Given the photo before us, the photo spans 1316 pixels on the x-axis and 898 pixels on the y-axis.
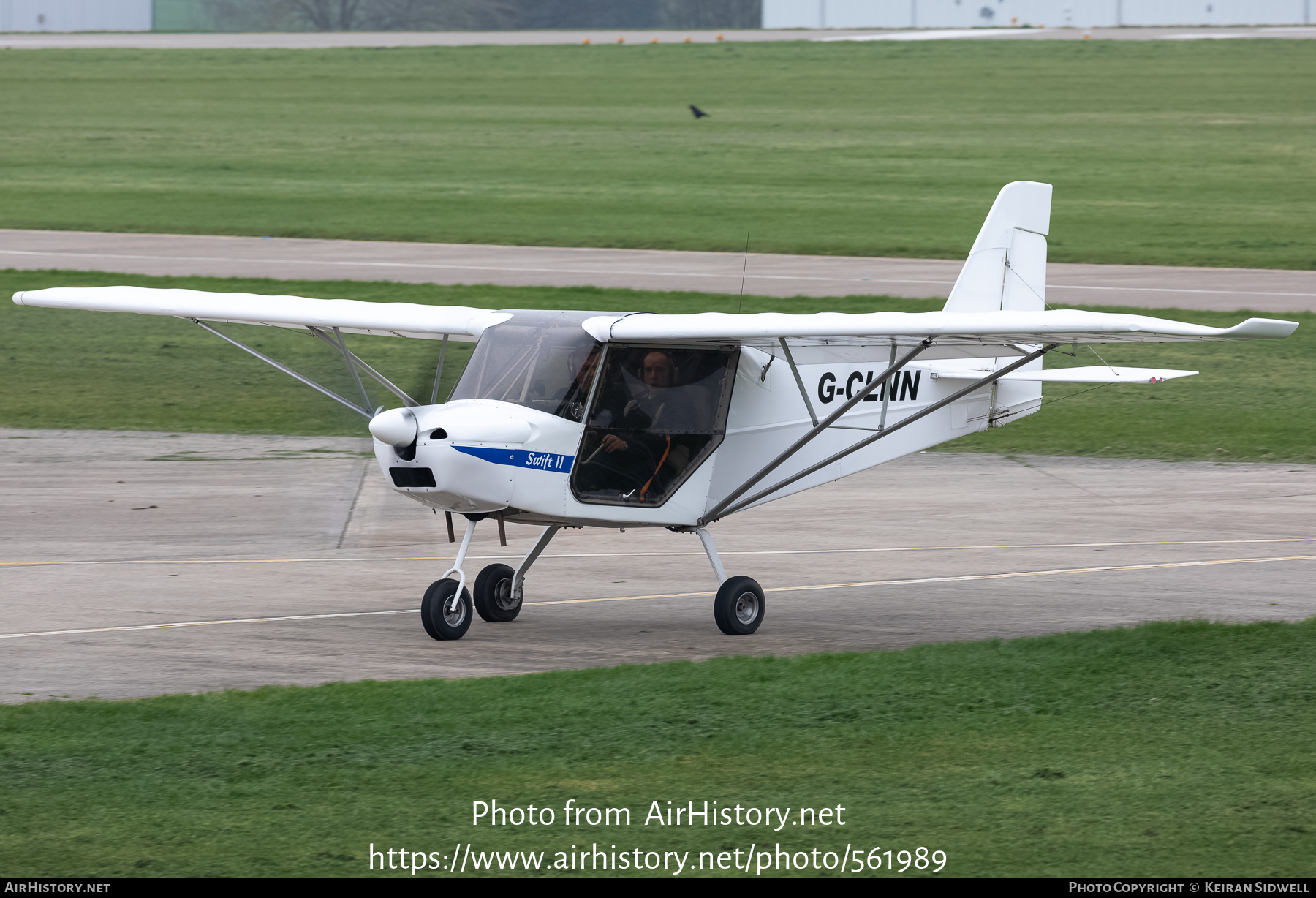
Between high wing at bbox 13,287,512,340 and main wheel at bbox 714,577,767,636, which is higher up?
high wing at bbox 13,287,512,340

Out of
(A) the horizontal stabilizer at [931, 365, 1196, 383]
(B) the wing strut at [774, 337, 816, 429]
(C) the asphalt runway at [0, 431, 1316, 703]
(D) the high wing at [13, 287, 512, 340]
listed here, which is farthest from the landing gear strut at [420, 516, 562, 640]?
(A) the horizontal stabilizer at [931, 365, 1196, 383]

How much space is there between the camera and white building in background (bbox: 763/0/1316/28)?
93.2m

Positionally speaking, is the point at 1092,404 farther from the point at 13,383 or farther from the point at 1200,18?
the point at 1200,18

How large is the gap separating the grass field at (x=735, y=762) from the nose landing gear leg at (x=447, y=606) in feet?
4.62

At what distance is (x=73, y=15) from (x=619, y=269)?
247 ft

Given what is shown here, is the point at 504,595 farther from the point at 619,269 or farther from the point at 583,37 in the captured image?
the point at 583,37

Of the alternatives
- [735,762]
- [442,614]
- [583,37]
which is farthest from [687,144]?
[735,762]

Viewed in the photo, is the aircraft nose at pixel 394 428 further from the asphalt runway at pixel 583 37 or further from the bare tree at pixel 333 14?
the bare tree at pixel 333 14

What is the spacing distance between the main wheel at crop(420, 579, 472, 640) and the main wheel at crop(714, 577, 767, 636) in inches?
72.0

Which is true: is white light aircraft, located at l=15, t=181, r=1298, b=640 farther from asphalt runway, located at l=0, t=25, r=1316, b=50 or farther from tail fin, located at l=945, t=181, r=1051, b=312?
asphalt runway, located at l=0, t=25, r=1316, b=50

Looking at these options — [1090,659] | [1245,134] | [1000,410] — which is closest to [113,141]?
[1245,134]

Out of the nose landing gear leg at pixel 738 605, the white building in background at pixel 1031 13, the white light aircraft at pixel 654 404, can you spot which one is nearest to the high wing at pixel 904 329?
the white light aircraft at pixel 654 404

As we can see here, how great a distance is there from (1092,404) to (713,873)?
718 inches

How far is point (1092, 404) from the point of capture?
24578mm
